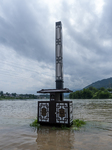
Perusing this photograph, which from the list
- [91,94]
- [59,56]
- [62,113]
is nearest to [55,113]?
[62,113]

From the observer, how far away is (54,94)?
8297mm

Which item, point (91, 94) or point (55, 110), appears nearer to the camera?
point (55, 110)

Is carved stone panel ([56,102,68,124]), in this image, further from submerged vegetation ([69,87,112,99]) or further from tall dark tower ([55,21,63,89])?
submerged vegetation ([69,87,112,99])

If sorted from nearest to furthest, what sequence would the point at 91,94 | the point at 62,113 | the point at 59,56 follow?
the point at 62,113 < the point at 59,56 < the point at 91,94

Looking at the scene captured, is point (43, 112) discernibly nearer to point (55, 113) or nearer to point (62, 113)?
point (55, 113)

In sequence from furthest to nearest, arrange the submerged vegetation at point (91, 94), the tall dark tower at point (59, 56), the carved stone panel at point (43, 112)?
the submerged vegetation at point (91, 94) < the tall dark tower at point (59, 56) < the carved stone panel at point (43, 112)

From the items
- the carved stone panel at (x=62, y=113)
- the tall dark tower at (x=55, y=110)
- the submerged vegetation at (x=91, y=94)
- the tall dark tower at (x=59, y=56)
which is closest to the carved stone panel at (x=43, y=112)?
the tall dark tower at (x=55, y=110)

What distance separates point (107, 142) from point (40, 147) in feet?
8.84

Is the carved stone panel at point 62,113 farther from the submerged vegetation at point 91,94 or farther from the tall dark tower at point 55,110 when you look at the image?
the submerged vegetation at point 91,94

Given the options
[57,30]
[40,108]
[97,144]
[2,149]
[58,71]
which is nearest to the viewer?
[2,149]

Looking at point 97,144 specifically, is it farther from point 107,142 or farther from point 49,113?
point 49,113

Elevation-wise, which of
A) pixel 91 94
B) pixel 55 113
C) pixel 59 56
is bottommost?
pixel 55 113

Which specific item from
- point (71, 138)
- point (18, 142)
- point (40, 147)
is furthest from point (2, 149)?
point (71, 138)

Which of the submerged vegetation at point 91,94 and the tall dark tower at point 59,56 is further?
the submerged vegetation at point 91,94
